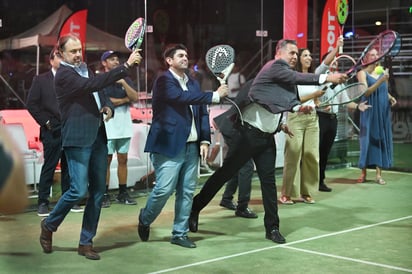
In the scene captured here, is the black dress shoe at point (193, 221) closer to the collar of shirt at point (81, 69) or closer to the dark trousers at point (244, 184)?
the dark trousers at point (244, 184)

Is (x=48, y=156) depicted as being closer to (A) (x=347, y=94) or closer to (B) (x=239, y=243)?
(B) (x=239, y=243)

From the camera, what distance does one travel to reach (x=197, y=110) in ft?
19.3

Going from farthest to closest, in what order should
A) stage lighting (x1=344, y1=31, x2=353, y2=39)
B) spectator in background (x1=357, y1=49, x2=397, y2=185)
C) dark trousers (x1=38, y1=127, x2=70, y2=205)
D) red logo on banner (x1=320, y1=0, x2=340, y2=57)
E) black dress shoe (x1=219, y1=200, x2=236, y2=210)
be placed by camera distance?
1. stage lighting (x1=344, y1=31, x2=353, y2=39)
2. red logo on banner (x1=320, y1=0, x2=340, y2=57)
3. spectator in background (x1=357, y1=49, x2=397, y2=185)
4. black dress shoe (x1=219, y1=200, x2=236, y2=210)
5. dark trousers (x1=38, y1=127, x2=70, y2=205)

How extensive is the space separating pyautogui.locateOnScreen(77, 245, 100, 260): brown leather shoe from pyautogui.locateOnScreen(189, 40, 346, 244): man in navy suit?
1.36 m

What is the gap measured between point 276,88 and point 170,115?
0.94m

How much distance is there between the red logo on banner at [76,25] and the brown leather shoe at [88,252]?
431 cm

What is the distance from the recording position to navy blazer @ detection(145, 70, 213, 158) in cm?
555

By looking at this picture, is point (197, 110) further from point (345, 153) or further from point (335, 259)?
point (345, 153)

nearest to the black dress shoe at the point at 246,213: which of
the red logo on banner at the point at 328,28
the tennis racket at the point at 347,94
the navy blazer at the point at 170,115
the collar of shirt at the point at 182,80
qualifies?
the tennis racket at the point at 347,94

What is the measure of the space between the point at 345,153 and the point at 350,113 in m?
1.21

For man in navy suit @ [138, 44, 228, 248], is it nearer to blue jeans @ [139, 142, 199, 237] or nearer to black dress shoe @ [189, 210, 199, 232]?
blue jeans @ [139, 142, 199, 237]

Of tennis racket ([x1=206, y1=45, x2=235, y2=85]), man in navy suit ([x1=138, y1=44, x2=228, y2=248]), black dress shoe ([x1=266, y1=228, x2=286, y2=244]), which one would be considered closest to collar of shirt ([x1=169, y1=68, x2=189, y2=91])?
man in navy suit ([x1=138, y1=44, x2=228, y2=248])

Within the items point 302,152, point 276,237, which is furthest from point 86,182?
point 302,152

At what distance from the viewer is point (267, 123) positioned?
19.7 ft
